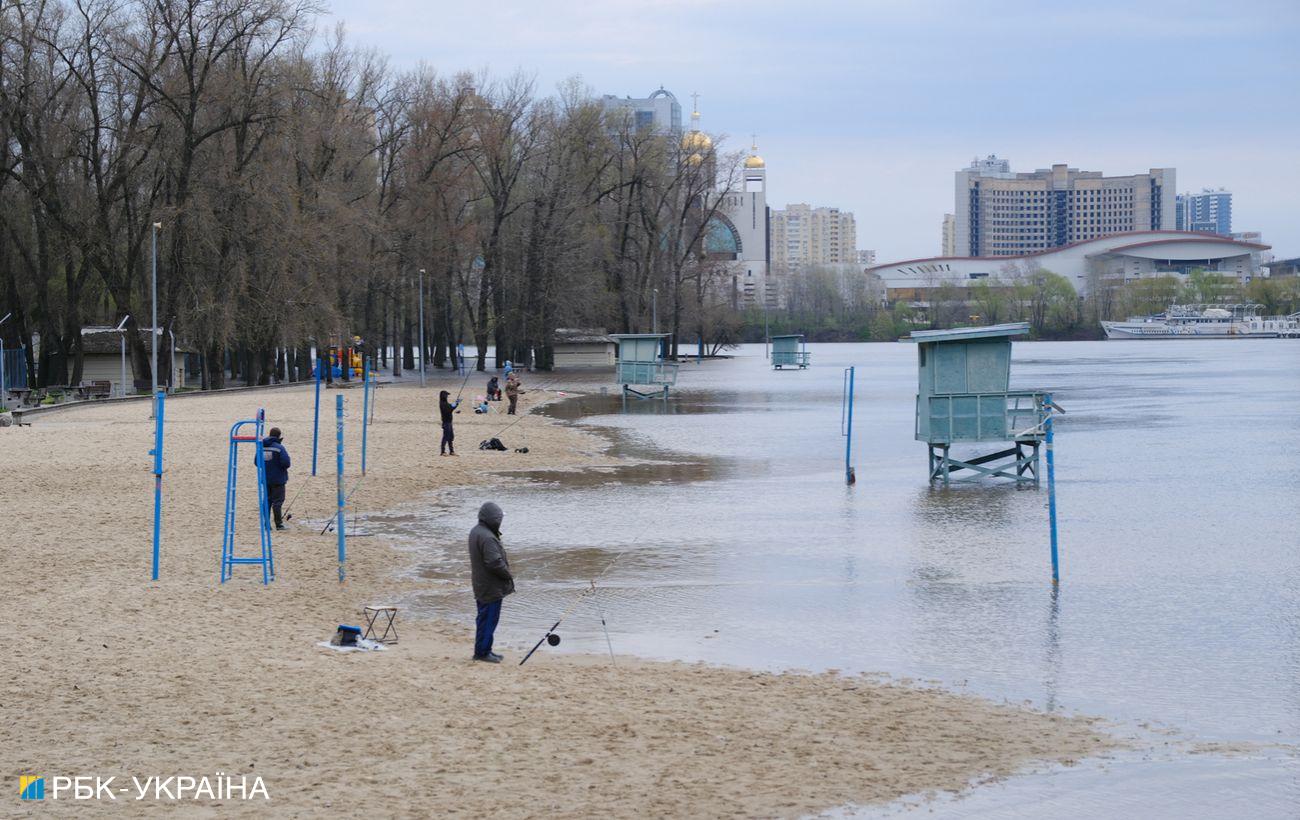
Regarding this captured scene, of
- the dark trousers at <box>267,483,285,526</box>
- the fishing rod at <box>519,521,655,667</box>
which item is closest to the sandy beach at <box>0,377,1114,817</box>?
the fishing rod at <box>519,521,655,667</box>

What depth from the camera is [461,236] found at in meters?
81.9

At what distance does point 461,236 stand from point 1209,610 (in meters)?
69.0

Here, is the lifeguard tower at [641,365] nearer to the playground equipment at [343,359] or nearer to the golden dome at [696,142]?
the playground equipment at [343,359]

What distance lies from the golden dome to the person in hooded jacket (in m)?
85.3

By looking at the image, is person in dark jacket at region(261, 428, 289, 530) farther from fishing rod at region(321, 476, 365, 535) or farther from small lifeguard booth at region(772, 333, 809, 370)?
small lifeguard booth at region(772, 333, 809, 370)

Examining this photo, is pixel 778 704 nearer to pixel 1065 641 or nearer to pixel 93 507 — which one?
pixel 1065 641

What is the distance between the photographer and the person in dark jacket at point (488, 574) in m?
12.8

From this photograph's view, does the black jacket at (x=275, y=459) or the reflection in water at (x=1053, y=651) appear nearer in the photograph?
the reflection in water at (x=1053, y=651)

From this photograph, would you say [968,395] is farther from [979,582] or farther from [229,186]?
[229,186]

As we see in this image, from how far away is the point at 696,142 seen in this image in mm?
113250

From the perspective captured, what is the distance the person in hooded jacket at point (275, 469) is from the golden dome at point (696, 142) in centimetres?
8533

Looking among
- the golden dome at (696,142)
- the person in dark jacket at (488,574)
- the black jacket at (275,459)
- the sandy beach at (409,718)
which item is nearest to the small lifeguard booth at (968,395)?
the black jacket at (275,459)

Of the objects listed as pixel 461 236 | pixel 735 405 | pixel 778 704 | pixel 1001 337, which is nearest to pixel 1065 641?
pixel 778 704

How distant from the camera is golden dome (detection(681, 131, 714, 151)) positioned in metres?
106
